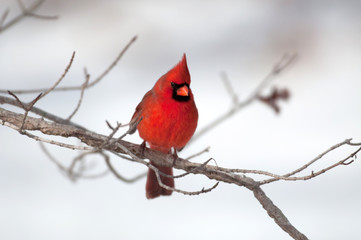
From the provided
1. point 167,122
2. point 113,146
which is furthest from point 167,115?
point 113,146

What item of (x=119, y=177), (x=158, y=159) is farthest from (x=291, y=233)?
(x=119, y=177)

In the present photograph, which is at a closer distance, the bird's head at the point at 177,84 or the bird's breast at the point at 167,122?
the bird's head at the point at 177,84

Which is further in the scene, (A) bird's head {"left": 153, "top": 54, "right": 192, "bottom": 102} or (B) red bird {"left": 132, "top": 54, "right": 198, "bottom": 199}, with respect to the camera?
(B) red bird {"left": 132, "top": 54, "right": 198, "bottom": 199}

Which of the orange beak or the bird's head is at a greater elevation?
the bird's head

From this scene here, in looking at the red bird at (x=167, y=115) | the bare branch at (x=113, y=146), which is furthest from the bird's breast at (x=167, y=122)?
the bare branch at (x=113, y=146)

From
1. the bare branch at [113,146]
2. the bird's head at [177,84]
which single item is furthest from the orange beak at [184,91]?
the bare branch at [113,146]

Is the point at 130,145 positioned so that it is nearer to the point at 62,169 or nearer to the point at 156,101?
the point at 156,101

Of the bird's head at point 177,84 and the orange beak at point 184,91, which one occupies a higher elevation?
the bird's head at point 177,84

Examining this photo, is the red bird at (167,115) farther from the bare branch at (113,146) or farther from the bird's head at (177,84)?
the bare branch at (113,146)

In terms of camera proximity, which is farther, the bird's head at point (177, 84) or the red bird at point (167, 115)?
the red bird at point (167, 115)

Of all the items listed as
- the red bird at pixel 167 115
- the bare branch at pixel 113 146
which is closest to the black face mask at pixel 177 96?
the red bird at pixel 167 115

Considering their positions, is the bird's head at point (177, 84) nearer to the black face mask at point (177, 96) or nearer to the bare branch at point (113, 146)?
the black face mask at point (177, 96)

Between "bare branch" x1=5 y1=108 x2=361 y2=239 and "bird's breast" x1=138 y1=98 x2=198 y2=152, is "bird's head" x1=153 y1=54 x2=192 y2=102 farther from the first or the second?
"bare branch" x1=5 y1=108 x2=361 y2=239

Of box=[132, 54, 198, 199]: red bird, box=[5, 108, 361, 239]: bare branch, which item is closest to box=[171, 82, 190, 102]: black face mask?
box=[132, 54, 198, 199]: red bird
